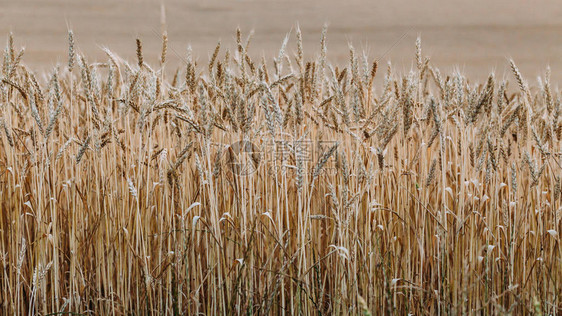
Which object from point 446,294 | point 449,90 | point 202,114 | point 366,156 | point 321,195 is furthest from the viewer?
point 366,156

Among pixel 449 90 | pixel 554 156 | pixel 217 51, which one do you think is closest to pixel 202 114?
pixel 217 51

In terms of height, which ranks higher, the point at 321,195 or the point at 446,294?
the point at 321,195

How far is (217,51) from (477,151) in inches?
43.2

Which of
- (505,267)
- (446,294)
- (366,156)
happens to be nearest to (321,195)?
(366,156)

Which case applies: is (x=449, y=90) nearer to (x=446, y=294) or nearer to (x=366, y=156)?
(x=366, y=156)

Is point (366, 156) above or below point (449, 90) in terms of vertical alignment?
below

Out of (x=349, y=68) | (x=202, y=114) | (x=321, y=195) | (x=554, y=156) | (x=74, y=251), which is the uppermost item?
(x=349, y=68)

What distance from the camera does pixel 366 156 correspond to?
2.53 metres

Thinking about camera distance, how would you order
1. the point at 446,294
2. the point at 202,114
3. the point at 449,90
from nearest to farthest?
1. the point at 202,114
2. the point at 446,294
3. the point at 449,90

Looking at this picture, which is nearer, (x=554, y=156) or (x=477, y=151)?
(x=477, y=151)

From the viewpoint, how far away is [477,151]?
2.00 metres

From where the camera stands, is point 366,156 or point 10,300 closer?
point 10,300

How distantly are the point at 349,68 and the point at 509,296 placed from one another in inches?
46.3

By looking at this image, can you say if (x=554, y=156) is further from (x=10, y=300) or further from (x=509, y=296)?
(x=10, y=300)
